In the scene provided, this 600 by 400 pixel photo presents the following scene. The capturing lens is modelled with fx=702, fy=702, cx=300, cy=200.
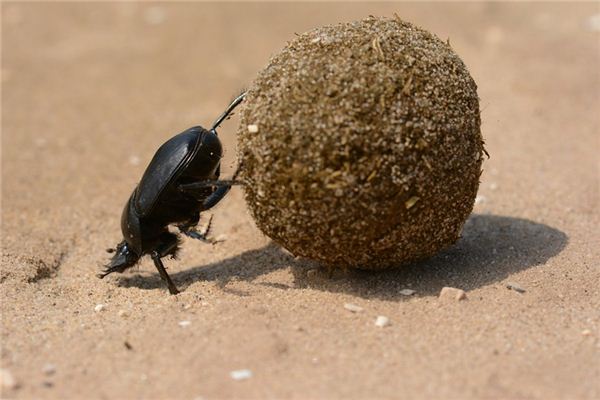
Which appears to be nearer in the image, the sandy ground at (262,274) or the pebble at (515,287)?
the sandy ground at (262,274)

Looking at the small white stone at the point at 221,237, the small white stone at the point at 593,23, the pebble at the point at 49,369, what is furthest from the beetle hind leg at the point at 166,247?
the small white stone at the point at 593,23

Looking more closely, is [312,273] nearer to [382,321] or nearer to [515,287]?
[382,321]

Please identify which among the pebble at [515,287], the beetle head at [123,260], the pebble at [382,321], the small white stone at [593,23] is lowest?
the beetle head at [123,260]

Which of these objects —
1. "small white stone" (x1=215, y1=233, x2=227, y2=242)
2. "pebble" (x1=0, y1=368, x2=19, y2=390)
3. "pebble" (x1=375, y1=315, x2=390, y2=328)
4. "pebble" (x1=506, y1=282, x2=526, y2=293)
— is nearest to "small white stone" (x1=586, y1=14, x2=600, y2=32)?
"small white stone" (x1=215, y1=233, x2=227, y2=242)

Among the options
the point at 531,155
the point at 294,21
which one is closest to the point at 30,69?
the point at 294,21

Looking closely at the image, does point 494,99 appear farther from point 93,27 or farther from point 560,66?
point 93,27

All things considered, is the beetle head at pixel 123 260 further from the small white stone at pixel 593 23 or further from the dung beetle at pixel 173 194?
the small white stone at pixel 593 23
